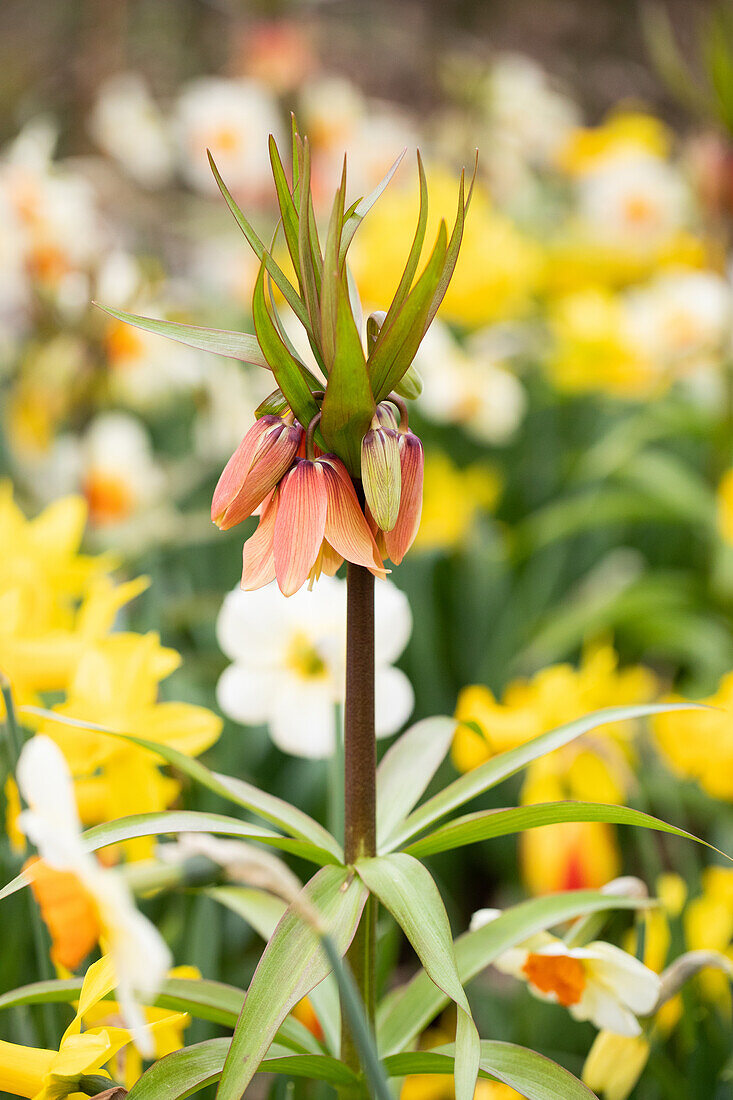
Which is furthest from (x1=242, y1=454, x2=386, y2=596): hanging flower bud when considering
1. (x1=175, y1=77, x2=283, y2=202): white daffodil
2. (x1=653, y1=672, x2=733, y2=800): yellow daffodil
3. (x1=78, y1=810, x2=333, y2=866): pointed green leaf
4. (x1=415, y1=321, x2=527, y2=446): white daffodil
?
(x1=175, y1=77, x2=283, y2=202): white daffodil

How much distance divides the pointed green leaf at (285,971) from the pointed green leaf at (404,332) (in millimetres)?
213

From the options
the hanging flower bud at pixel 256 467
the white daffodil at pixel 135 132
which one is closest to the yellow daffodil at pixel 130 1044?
the hanging flower bud at pixel 256 467

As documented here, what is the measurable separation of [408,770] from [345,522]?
0.58 ft

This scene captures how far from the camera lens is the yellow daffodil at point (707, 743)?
2.41ft

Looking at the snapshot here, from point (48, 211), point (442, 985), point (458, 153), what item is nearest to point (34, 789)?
point (442, 985)

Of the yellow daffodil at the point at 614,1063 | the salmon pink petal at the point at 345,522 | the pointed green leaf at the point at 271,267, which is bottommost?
the yellow daffodil at the point at 614,1063

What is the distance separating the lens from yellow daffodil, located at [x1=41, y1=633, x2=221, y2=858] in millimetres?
559

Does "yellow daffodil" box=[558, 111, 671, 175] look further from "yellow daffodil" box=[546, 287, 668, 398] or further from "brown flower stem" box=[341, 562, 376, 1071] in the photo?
"brown flower stem" box=[341, 562, 376, 1071]

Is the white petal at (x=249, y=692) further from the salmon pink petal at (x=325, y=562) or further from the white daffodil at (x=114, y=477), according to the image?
the white daffodil at (x=114, y=477)

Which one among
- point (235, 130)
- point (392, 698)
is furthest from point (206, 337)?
point (235, 130)

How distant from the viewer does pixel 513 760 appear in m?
0.42

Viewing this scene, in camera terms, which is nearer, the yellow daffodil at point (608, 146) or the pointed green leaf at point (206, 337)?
the pointed green leaf at point (206, 337)

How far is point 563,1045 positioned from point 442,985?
543 mm

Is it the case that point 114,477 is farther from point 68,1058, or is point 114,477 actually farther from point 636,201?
point 636,201
